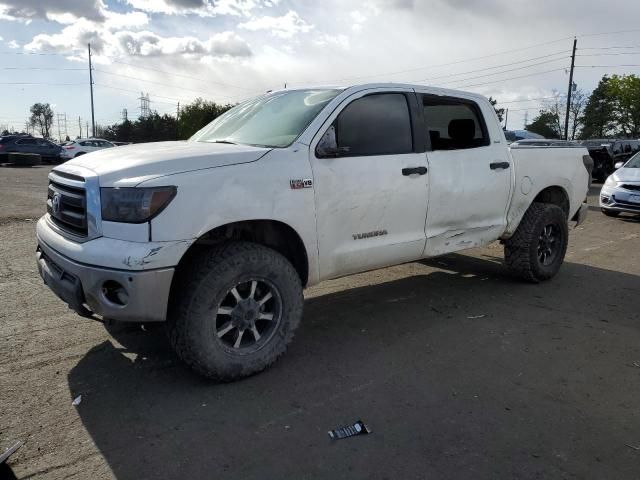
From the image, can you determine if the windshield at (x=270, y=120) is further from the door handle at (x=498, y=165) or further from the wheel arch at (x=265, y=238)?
the door handle at (x=498, y=165)

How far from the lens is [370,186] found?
4047 millimetres

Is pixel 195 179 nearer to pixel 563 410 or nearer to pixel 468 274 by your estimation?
pixel 563 410

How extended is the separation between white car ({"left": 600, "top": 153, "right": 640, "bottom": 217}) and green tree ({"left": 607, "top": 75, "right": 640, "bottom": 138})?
5725 cm

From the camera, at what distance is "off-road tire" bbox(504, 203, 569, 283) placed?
223 inches

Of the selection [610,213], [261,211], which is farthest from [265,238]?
[610,213]

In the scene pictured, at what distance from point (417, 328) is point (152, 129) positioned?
67.0 meters

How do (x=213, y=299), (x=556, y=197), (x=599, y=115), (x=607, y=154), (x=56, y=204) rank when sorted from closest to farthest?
(x=213, y=299) → (x=56, y=204) → (x=556, y=197) → (x=607, y=154) → (x=599, y=115)

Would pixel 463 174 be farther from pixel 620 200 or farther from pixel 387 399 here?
pixel 620 200

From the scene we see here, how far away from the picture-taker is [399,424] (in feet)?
9.98

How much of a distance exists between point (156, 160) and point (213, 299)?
0.92 metres

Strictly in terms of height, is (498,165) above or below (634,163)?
above

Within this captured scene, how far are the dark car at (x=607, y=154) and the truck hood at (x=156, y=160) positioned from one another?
18.5 m

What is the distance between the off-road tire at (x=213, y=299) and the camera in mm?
3248

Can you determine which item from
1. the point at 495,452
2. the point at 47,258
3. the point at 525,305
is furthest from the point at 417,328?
the point at 47,258
